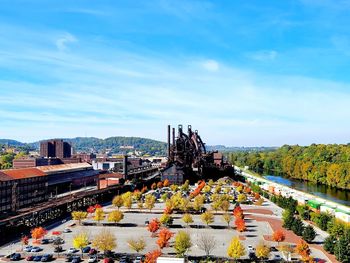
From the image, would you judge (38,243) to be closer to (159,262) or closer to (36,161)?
(159,262)

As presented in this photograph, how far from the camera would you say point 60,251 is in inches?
1564

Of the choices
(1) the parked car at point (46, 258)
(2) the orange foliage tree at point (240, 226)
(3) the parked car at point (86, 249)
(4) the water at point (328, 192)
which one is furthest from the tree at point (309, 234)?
(4) the water at point (328, 192)

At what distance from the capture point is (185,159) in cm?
12050

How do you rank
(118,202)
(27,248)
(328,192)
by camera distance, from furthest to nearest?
(328,192), (118,202), (27,248)

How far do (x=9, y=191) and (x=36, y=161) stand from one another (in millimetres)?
71339

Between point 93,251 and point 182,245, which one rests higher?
point 182,245

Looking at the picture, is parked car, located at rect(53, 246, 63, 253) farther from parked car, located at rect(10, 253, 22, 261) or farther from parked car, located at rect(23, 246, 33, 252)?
parked car, located at rect(10, 253, 22, 261)

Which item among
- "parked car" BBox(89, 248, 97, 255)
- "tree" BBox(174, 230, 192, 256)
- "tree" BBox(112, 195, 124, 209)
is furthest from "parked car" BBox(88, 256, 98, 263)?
"tree" BBox(112, 195, 124, 209)

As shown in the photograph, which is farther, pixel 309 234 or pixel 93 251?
pixel 309 234

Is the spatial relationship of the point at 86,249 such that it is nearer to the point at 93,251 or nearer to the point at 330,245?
the point at 93,251

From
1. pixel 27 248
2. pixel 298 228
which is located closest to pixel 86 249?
pixel 27 248

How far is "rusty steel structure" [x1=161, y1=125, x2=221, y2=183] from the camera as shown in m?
105

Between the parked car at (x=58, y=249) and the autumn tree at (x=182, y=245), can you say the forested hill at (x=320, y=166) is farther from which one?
the parked car at (x=58, y=249)

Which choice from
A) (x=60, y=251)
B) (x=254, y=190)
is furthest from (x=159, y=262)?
(x=254, y=190)
